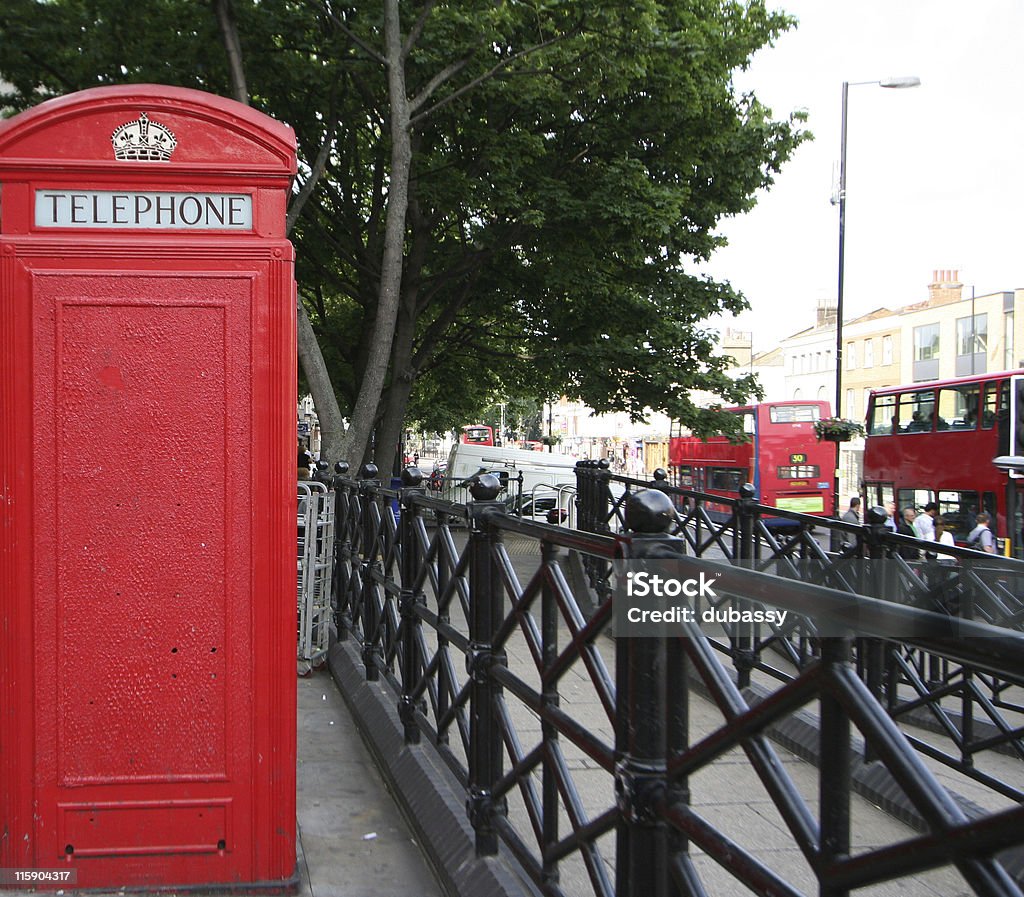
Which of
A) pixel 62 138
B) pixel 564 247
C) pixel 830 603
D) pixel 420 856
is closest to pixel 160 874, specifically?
pixel 420 856

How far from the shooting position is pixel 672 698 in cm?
233

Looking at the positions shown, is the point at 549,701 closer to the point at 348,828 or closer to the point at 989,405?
the point at 348,828

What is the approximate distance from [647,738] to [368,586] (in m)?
4.80

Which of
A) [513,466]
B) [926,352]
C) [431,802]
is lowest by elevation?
[431,802]

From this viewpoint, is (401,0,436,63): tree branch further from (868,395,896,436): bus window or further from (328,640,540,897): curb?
(868,395,896,436): bus window

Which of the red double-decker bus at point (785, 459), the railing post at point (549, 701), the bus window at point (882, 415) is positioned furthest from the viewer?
the red double-decker bus at point (785, 459)

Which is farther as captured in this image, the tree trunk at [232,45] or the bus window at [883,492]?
the bus window at [883,492]

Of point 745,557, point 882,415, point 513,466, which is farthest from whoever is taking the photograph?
point 513,466

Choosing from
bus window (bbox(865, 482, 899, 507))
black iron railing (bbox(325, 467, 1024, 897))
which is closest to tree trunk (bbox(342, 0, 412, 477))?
black iron railing (bbox(325, 467, 1024, 897))

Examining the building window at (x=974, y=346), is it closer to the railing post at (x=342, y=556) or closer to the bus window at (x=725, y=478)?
the bus window at (x=725, y=478)

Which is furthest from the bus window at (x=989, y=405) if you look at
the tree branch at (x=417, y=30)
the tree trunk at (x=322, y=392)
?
the tree branch at (x=417, y=30)

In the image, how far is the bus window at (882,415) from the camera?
2314 centimetres

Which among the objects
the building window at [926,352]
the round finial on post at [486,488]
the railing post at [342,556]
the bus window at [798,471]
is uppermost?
the building window at [926,352]

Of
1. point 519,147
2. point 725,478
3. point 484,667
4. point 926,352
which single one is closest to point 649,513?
point 484,667
